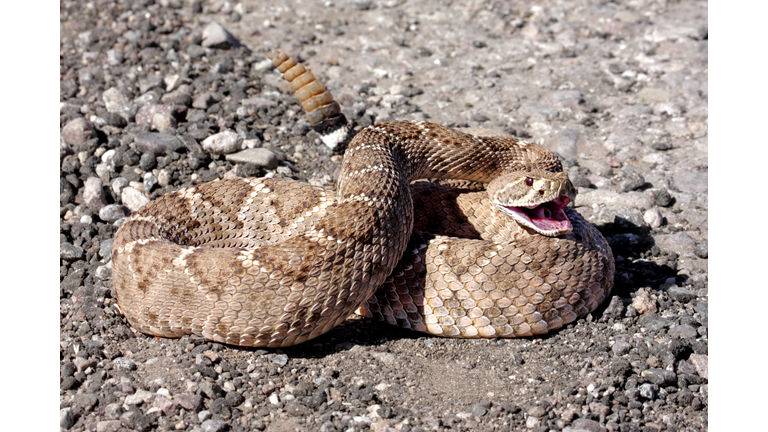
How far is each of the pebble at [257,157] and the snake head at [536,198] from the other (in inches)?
91.2

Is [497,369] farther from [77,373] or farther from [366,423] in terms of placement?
[77,373]

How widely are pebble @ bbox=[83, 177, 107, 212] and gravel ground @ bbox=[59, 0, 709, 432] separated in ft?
0.06

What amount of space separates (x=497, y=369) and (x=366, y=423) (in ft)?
3.23

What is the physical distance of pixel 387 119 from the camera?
7.43 metres

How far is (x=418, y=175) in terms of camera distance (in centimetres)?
574

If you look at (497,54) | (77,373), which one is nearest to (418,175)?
(77,373)

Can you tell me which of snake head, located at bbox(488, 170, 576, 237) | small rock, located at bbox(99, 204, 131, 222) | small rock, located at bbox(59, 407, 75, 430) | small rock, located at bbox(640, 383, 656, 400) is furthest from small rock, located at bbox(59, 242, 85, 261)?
small rock, located at bbox(640, 383, 656, 400)

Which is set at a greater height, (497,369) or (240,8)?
(240,8)

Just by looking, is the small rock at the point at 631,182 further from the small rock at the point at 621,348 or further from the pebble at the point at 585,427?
the pebble at the point at 585,427

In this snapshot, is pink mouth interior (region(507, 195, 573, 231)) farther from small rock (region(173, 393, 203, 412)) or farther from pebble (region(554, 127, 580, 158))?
small rock (region(173, 393, 203, 412))

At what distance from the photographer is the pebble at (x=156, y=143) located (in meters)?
6.43

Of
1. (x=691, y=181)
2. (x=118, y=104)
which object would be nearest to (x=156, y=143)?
(x=118, y=104)

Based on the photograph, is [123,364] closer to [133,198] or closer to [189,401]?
[189,401]

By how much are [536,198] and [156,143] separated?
3650 mm
